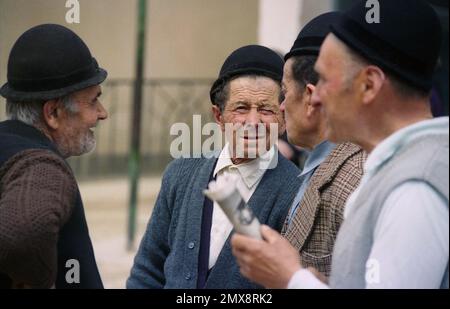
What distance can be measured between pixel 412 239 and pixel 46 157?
1092 millimetres

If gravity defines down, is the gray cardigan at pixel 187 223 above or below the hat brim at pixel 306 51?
below

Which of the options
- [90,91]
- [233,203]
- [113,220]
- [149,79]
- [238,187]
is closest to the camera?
[233,203]

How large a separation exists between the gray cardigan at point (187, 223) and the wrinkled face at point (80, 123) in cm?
37

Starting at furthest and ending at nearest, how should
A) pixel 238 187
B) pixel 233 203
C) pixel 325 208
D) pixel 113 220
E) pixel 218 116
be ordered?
pixel 113 220, pixel 218 116, pixel 238 187, pixel 325 208, pixel 233 203

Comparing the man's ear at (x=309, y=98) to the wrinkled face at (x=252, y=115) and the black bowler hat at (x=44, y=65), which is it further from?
the black bowler hat at (x=44, y=65)

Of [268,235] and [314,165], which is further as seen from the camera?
[314,165]

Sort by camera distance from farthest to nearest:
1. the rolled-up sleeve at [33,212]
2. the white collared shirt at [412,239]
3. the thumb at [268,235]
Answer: the rolled-up sleeve at [33,212] < the thumb at [268,235] < the white collared shirt at [412,239]

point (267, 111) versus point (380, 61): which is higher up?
point (380, 61)

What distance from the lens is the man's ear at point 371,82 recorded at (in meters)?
1.99

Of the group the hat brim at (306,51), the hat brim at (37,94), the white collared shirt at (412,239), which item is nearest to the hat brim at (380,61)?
the white collared shirt at (412,239)

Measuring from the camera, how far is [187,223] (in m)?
3.03

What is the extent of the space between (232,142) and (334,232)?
60 cm

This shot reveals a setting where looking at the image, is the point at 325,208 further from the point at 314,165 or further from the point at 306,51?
the point at 306,51

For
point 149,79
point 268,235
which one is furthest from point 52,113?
point 149,79
